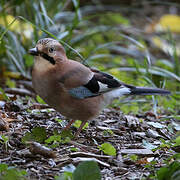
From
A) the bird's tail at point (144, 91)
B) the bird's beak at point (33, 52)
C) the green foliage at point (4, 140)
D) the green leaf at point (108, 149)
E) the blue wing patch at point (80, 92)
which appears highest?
the bird's beak at point (33, 52)

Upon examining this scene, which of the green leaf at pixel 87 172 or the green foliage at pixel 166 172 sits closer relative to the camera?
the green leaf at pixel 87 172

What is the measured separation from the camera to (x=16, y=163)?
8.89 feet

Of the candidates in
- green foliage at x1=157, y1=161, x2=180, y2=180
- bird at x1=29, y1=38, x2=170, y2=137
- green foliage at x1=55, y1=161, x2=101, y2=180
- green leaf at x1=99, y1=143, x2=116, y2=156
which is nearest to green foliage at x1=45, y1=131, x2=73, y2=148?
bird at x1=29, y1=38, x2=170, y2=137

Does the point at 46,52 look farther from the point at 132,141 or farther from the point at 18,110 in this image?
the point at 132,141

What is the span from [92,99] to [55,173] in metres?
1.01

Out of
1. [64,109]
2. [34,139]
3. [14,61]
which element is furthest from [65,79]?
[14,61]

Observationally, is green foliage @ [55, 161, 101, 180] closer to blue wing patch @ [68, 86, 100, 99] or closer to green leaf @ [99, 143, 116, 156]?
green leaf @ [99, 143, 116, 156]

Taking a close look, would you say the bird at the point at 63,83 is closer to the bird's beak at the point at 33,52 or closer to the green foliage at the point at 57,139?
the bird's beak at the point at 33,52

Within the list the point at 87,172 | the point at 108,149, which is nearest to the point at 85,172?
the point at 87,172

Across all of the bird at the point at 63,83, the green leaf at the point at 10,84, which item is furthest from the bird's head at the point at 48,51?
the green leaf at the point at 10,84

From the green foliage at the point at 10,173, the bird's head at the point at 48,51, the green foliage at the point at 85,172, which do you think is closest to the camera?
the green foliage at the point at 10,173

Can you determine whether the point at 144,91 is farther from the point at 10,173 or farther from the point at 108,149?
the point at 10,173

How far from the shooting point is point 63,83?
3236 mm

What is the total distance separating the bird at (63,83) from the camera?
10.5ft
